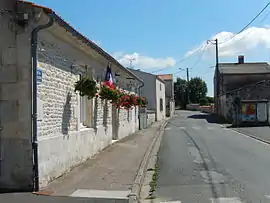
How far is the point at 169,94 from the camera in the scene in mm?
73000

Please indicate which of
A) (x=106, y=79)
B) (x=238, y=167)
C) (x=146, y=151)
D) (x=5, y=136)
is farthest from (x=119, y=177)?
(x=106, y=79)

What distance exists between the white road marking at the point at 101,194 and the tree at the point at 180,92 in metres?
88.3

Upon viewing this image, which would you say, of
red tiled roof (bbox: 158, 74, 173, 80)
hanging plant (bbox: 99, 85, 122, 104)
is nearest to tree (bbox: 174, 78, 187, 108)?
red tiled roof (bbox: 158, 74, 173, 80)

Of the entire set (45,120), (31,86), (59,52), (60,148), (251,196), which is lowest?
(251,196)

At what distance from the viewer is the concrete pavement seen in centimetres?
821

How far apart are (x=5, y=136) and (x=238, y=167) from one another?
23.2 feet

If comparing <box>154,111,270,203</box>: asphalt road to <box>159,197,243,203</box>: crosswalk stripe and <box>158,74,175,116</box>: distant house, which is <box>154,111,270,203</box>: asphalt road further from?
<box>158,74,175,116</box>: distant house

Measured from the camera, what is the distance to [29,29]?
356 inches

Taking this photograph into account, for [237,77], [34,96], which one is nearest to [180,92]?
[237,77]

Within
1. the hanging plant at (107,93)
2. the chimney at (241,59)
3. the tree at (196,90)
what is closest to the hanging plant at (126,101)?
the hanging plant at (107,93)

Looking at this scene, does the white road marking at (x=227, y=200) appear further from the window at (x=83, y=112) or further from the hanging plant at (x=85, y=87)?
the window at (x=83, y=112)

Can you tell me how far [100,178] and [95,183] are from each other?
2.24 ft

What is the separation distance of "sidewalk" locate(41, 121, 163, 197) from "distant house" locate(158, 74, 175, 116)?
49881 millimetres

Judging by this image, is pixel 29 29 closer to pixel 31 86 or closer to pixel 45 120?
pixel 31 86
